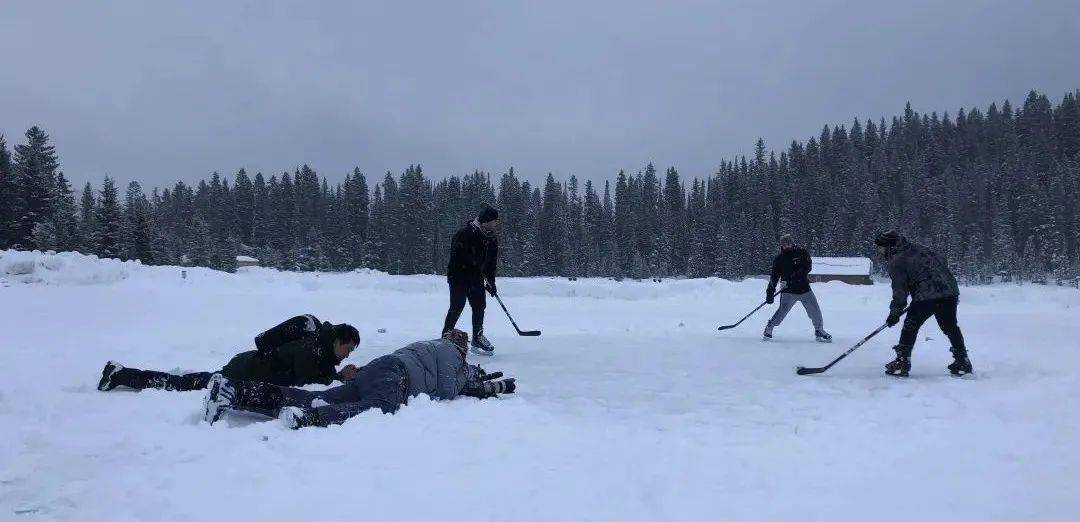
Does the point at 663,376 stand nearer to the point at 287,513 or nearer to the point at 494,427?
the point at 494,427

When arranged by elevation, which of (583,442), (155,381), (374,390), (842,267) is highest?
(842,267)

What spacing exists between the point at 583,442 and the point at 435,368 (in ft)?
6.10

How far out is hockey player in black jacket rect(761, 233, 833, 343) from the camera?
38.5 ft

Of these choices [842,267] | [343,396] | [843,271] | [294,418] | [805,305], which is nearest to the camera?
[294,418]

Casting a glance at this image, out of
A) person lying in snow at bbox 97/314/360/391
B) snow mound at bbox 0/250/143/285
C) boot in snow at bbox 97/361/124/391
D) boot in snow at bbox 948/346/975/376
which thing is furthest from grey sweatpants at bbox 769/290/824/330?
snow mound at bbox 0/250/143/285

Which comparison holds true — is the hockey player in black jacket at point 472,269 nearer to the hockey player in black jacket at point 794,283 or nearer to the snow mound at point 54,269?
the hockey player in black jacket at point 794,283

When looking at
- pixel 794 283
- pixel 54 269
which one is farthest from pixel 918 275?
pixel 54 269

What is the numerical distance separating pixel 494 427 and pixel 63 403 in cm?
380

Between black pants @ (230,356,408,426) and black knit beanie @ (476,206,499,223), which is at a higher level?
black knit beanie @ (476,206,499,223)

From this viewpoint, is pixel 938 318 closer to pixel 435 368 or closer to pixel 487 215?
pixel 487 215

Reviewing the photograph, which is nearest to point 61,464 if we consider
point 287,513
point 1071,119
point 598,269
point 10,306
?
point 287,513

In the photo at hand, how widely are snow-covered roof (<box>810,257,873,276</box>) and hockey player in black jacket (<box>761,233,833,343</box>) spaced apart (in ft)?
168

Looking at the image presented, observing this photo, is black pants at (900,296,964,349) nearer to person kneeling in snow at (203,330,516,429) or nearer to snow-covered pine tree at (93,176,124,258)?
person kneeling in snow at (203,330,516,429)

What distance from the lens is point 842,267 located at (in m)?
60.2
